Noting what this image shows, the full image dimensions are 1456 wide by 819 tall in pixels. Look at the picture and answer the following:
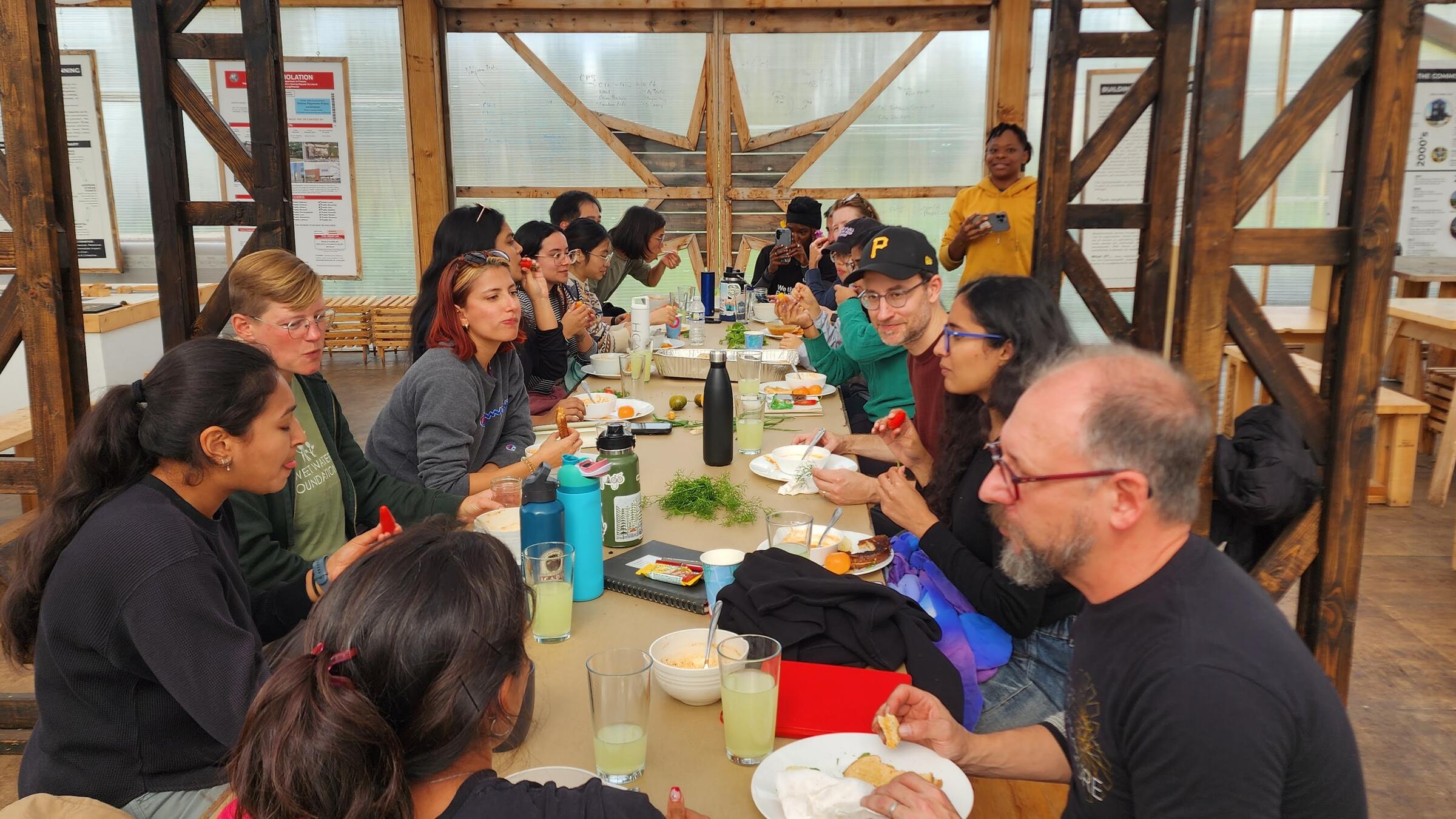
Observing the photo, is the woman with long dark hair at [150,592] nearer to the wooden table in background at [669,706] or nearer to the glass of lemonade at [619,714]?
the wooden table in background at [669,706]

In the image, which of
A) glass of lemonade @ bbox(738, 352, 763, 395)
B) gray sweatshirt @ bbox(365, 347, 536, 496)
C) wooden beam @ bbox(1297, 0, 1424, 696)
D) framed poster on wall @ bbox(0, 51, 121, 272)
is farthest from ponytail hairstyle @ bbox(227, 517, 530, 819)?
framed poster on wall @ bbox(0, 51, 121, 272)

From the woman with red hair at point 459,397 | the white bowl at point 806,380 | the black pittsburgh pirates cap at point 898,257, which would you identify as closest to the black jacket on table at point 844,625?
the woman with red hair at point 459,397

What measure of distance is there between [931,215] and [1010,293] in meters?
7.73

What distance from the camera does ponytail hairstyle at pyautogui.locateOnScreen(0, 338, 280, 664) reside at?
182cm

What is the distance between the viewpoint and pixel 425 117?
9.55m

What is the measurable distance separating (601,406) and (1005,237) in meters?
3.67

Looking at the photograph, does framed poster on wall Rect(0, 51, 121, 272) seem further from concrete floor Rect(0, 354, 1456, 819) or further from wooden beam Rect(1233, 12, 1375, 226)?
wooden beam Rect(1233, 12, 1375, 226)

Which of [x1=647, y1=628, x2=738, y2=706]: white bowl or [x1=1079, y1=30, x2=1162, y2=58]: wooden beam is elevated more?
[x1=1079, y1=30, x2=1162, y2=58]: wooden beam

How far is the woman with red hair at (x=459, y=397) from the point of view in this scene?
10.5ft

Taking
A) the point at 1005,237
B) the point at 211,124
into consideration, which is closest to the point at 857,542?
the point at 211,124

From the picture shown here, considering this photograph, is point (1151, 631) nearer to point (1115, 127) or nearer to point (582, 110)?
point (1115, 127)

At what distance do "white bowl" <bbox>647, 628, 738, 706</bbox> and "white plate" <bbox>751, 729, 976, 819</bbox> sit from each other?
0.18 m

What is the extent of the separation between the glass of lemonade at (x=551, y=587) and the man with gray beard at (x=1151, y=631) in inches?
28.3

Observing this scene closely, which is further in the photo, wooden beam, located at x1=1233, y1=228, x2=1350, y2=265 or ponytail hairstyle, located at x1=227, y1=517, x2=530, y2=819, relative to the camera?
wooden beam, located at x1=1233, y1=228, x2=1350, y2=265
